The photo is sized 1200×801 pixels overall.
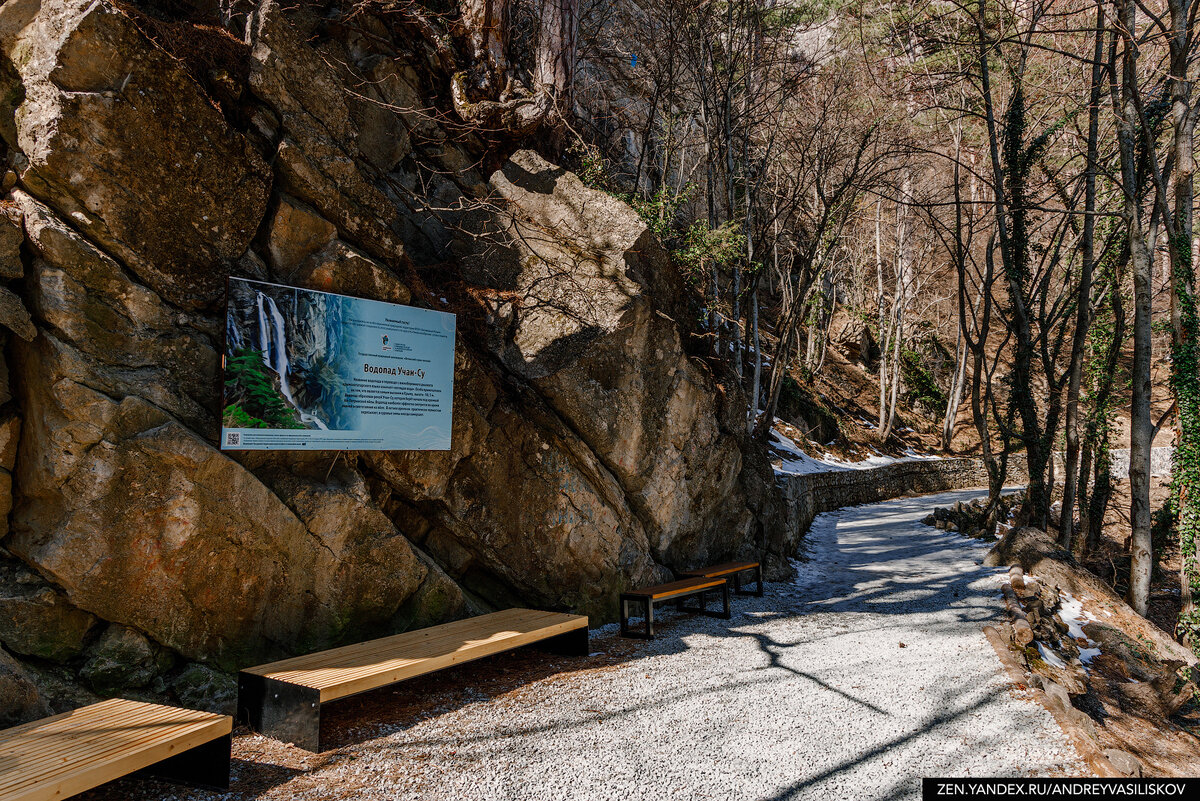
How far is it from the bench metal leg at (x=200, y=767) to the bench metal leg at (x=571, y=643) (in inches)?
120

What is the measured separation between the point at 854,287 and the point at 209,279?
28.2 metres

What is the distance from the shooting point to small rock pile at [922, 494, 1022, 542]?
42.1 ft

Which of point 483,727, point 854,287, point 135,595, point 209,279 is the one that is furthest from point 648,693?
point 854,287

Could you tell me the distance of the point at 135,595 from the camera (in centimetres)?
418

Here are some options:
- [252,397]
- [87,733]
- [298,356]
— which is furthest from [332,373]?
[87,733]

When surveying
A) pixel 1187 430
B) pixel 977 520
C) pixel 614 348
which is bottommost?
pixel 977 520

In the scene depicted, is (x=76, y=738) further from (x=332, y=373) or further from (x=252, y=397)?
(x=332, y=373)

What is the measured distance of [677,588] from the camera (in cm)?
697

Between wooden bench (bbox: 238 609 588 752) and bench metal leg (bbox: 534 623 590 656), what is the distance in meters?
0.53

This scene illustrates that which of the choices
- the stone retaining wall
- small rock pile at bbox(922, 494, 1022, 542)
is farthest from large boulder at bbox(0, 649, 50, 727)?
small rock pile at bbox(922, 494, 1022, 542)

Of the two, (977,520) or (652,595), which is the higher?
(977,520)

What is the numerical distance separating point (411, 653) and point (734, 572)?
478 cm

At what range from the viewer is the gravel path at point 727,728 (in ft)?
11.8

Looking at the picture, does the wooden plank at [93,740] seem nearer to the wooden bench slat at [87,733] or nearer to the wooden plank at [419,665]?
the wooden bench slat at [87,733]
